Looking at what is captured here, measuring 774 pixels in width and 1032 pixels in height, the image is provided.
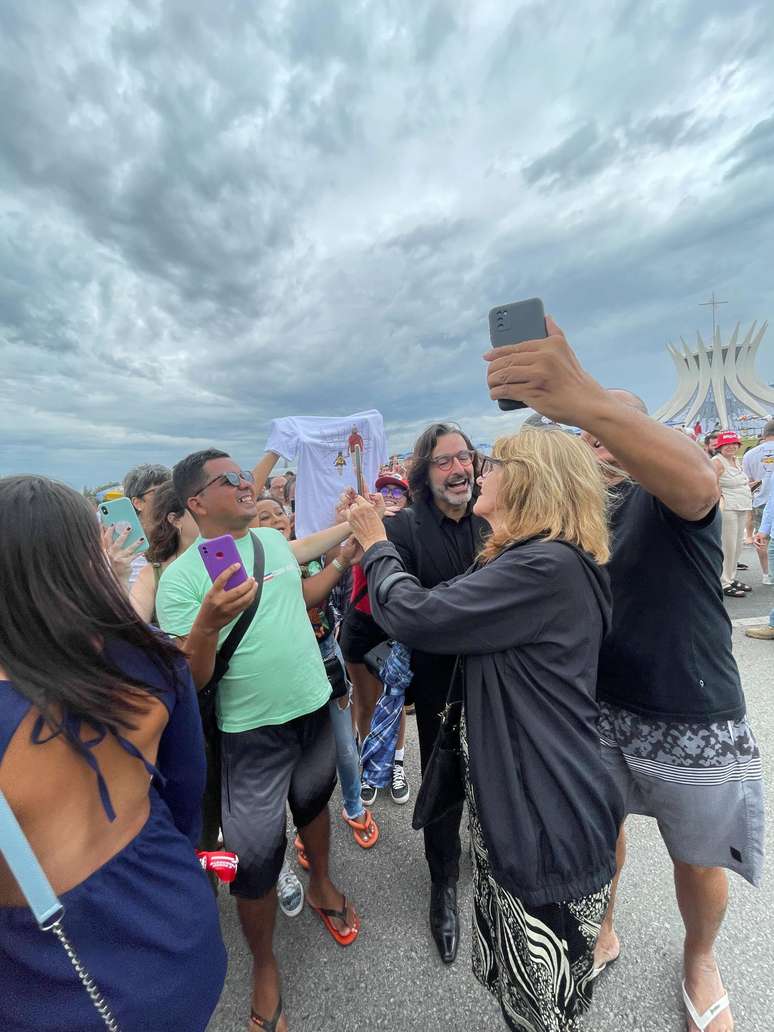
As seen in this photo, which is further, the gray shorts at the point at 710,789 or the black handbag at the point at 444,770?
the black handbag at the point at 444,770

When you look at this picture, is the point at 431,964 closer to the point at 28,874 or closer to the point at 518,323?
the point at 28,874

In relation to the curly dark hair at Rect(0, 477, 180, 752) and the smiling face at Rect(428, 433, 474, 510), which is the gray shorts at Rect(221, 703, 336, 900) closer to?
the curly dark hair at Rect(0, 477, 180, 752)

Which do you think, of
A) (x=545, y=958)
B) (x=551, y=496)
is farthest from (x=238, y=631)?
(x=545, y=958)

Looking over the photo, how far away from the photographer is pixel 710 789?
1459 mm

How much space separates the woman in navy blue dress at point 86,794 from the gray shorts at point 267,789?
64 cm

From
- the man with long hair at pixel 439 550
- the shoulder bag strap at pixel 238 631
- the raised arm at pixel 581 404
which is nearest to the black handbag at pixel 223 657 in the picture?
the shoulder bag strap at pixel 238 631

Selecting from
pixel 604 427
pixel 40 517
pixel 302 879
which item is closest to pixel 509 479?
pixel 604 427

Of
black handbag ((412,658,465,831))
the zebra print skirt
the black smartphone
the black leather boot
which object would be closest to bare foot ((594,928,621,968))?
the black leather boot

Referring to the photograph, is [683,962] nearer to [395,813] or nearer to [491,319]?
[395,813]

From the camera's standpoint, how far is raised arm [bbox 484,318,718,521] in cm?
95

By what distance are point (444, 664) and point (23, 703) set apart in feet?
5.06

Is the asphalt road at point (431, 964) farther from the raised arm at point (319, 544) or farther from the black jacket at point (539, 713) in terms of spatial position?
the raised arm at point (319, 544)

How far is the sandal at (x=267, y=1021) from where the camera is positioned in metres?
1.69

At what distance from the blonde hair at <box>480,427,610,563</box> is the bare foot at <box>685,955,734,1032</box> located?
1.63m
